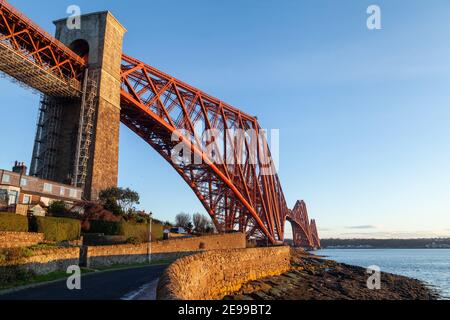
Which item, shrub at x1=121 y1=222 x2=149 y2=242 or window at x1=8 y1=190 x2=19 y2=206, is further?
shrub at x1=121 y1=222 x2=149 y2=242

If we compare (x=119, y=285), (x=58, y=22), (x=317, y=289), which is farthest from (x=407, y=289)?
(x=58, y=22)

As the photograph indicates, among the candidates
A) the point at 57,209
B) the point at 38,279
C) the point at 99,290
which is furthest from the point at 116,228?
the point at 99,290

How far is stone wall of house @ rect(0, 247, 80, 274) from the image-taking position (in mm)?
18850

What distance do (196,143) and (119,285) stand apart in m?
47.0

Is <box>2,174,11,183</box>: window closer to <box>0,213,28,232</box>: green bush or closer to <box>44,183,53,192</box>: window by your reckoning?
<box>44,183,53,192</box>: window

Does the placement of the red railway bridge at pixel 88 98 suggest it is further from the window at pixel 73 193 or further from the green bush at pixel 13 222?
the green bush at pixel 13 222

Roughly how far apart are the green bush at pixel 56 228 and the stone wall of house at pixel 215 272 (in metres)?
11.7

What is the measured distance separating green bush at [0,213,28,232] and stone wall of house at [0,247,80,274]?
4.01 metres

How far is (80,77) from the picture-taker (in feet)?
142

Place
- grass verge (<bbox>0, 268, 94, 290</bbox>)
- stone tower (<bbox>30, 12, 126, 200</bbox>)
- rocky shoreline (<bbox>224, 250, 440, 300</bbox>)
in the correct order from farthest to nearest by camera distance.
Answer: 1. stone tower (<bbox>30, 12, 126, 200</bbox>)
2. rocky shoreline (<bbox>224, 250, 440, 300</bbox>)
3. grass verge (<bbox>0, 268, 94, 290</bbox>)

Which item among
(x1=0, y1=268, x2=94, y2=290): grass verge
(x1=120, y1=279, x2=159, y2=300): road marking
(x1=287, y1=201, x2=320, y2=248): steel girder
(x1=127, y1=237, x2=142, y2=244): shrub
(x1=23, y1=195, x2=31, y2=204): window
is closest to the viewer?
(x1=120, y1=279, x2=159, y2=300): road marking

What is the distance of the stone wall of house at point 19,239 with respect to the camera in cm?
2183

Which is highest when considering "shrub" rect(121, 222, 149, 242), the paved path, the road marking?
"shrub" rect(121, 222, 149, 242)

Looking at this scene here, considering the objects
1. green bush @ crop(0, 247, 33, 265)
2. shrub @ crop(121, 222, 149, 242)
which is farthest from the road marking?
shrub @ crop(121, 222, 149, 242)
